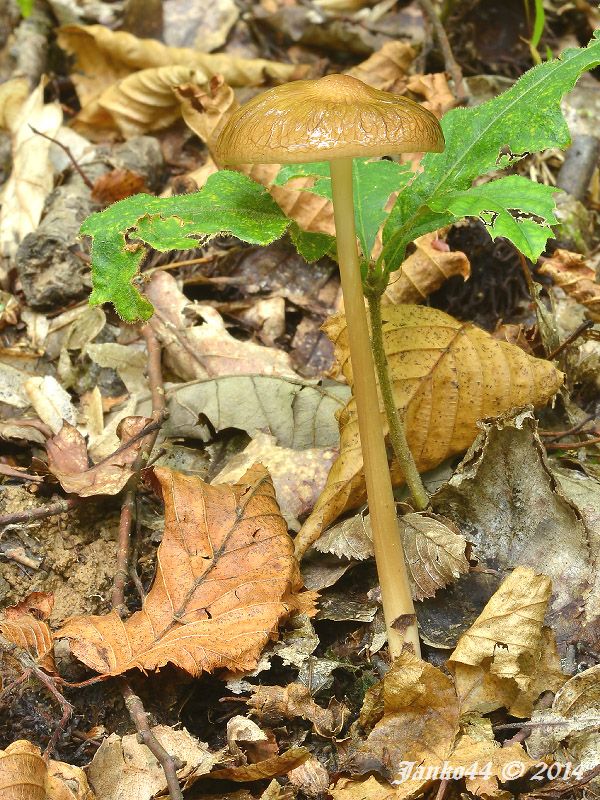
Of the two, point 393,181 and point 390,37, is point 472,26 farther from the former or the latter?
point 393,181

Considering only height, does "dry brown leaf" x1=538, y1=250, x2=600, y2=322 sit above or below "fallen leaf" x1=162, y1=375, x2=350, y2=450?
above

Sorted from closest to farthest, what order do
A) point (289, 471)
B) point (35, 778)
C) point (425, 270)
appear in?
point (35, 778)
point (289, 471)
point (425, 270)

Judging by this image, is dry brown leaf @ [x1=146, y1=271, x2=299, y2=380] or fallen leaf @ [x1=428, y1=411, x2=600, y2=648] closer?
fallen leaf @ [x1=428, y1=411, x2=600, y2=648]

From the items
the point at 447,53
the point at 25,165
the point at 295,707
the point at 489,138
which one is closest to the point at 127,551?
the point at 295,707

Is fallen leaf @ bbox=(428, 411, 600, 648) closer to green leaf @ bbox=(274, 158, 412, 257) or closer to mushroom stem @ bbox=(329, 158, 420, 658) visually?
mushroom stem @ bbox=(329, 158, 420, 658)

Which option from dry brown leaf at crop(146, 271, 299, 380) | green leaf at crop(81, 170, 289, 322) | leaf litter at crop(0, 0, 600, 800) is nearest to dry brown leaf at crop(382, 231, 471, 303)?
leaf litter at crop(0, 0, 600, 800)

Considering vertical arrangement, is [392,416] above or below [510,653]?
above

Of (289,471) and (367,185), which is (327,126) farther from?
(289,471)
